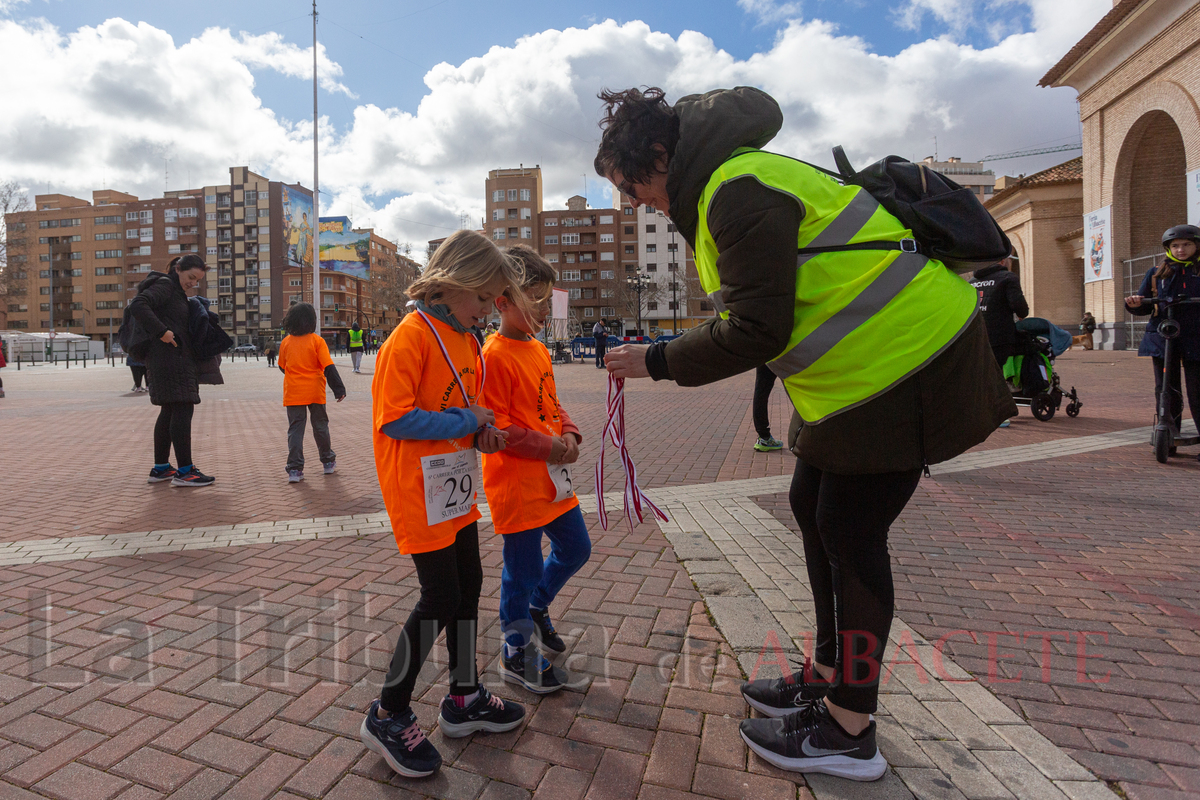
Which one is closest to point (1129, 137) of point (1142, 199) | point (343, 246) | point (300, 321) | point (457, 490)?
point (1142, 199)

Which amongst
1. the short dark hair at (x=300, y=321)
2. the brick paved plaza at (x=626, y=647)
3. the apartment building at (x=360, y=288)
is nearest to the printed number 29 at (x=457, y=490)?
the brick paved plaza at (x=626, y=647)

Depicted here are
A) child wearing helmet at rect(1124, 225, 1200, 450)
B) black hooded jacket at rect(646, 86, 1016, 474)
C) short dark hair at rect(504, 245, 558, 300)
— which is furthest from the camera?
child wearing helmet at rect(1124, 225, 1200, 450)

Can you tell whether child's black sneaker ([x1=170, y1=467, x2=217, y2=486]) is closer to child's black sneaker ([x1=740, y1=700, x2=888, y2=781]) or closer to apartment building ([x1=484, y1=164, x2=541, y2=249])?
child's black sneaker ([x1=740, y1=700, x2=888, y2=781])

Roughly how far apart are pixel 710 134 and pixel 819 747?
1649mm

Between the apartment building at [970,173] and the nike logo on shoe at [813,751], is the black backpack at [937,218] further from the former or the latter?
the apartment building at [970,173]

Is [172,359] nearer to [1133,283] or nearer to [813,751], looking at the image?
[813,751]

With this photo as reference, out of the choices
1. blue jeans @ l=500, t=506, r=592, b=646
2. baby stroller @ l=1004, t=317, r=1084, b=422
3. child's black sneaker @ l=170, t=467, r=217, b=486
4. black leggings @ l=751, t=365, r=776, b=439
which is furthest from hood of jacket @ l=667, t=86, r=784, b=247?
baby stroller @ l=1004, t=317, r=1084, b=422

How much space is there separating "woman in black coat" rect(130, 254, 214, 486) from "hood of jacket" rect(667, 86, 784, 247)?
5.20 meters

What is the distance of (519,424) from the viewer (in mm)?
2424

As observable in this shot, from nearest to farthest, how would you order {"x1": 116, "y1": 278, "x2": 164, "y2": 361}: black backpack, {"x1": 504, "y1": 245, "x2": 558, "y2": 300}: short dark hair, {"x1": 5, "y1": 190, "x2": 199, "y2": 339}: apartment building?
1. {"x1": 504, "y1": 245, "x2": 558, "y2": 300}: short dark hair
2. {"x1": 116, "y1": 278, "x2": 164, "y2": 361}: black backpack
3. {"x1": 5, "y1": 190, "x2": 199, "y2": 339}: apartment building

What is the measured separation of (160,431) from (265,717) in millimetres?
4595

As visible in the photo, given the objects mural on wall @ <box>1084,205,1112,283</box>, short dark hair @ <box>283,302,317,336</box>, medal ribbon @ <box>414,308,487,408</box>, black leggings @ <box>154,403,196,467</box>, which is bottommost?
black leggings @ <box>154,403,196,467</box>

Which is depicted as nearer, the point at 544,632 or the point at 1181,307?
the point at 544,632

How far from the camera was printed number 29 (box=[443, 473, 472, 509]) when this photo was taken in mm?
1993
